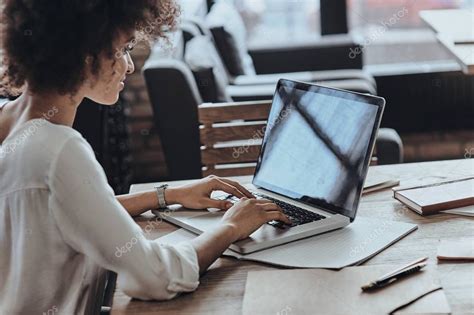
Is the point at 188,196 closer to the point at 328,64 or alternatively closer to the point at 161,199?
the point at 161,199

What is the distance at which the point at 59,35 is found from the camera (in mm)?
1246

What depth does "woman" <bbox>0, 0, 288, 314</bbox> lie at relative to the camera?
1.20 meters

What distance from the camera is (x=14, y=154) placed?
1.26 meters

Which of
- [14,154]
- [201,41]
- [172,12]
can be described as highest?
[172,12]

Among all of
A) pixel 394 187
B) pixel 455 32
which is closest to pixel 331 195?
pixel 394 187

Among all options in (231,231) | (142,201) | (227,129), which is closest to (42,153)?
(231,231)

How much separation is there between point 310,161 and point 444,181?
30cm

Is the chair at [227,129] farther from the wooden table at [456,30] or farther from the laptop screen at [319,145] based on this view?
the laptop screen at [319,145]

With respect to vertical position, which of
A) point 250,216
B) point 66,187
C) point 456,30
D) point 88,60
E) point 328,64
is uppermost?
point 88,60

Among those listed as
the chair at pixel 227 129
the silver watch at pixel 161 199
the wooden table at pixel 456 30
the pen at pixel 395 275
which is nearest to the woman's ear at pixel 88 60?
the silver watch at pixel 161 199

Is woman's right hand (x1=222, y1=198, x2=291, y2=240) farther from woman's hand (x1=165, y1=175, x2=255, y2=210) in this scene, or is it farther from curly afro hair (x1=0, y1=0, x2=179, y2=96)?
curly afro hair (x1=0, y1=0, x2=179, y2=96)

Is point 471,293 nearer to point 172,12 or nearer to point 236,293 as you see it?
point 236,293

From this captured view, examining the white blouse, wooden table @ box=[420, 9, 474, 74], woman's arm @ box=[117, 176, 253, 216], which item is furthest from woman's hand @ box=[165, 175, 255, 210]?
wooden table @ box=[420, 9, 474, 74]

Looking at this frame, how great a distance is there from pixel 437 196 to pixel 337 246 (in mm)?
292
